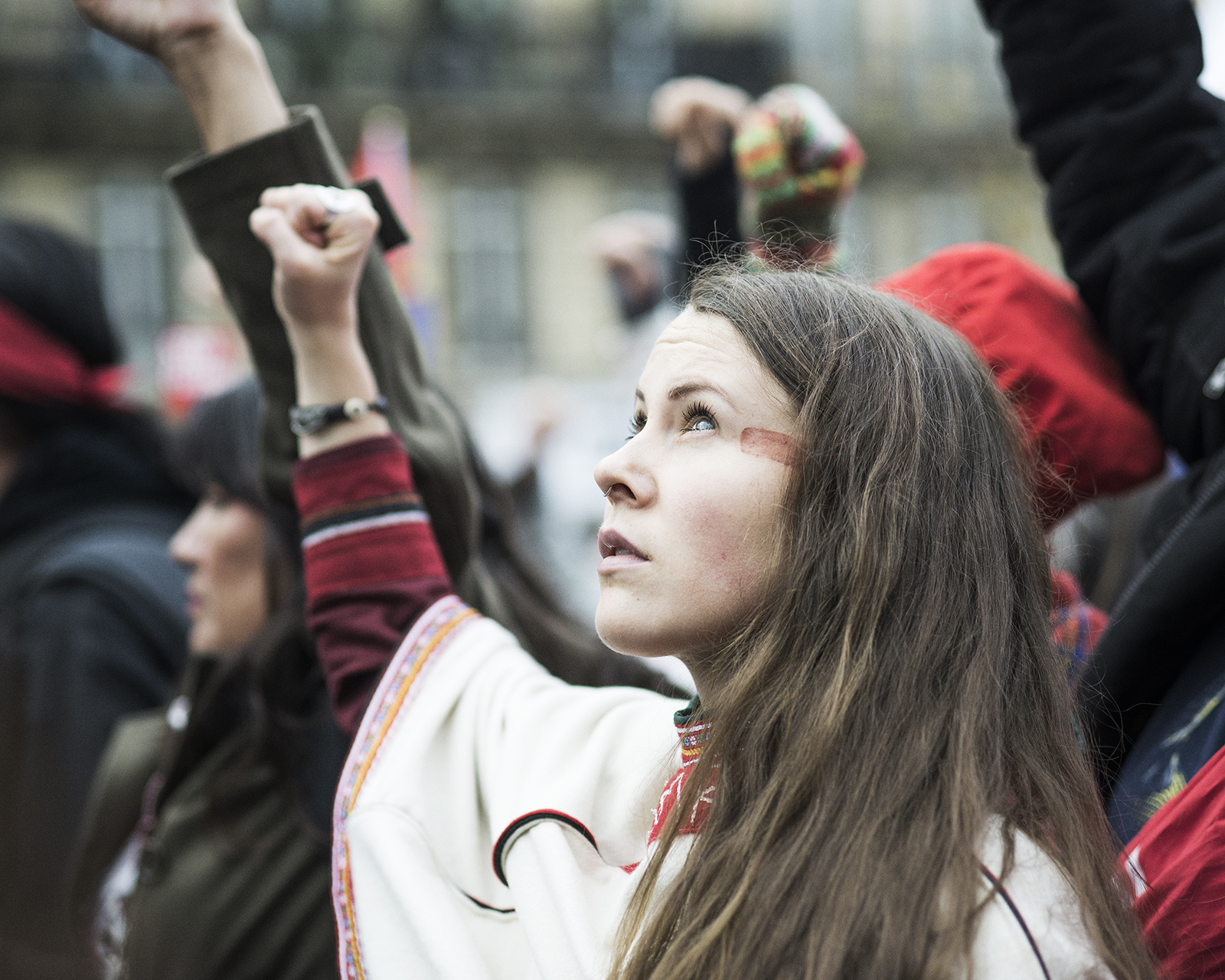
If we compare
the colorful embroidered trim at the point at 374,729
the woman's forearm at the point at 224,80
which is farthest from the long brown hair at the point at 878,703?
the woman's forearm at the point at 224,80

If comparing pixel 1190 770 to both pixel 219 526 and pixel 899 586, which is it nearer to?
pixel 899 586

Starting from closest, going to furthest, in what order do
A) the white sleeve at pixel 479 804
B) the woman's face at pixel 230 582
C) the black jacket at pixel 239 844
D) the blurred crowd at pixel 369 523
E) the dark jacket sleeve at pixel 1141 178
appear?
the white sleeve at pixel 479 804, the blurred crowd at pixel 369 523, the dark jacket sleeve at pixel 1141 178, the black jacket at pixel 239 844, the woman's face at pixel 230 582

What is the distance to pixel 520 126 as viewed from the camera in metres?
17.9

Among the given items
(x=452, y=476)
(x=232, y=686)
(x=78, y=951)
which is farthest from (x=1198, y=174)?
(x=78, y=951)

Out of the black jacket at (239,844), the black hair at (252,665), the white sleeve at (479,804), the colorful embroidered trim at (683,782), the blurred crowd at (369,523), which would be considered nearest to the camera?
the colorful embroidered trim at (683,782)

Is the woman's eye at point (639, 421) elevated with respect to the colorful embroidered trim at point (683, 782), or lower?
elevated

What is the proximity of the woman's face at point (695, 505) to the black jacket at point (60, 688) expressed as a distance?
5.07 feet

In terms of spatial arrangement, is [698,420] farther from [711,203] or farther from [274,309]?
[711,203]

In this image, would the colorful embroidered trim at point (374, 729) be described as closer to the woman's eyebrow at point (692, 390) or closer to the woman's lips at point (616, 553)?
the woman's lips at point (616, 553)

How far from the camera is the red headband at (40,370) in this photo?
2.81 meters

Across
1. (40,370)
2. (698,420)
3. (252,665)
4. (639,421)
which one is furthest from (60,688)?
(698,420)

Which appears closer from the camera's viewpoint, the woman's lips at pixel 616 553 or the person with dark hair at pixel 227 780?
the woman's lips at pixel 616 553

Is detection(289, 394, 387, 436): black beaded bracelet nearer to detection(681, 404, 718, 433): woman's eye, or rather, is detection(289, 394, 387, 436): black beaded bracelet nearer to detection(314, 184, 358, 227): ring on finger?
detection(314, 184, 358, 227): ring on finger

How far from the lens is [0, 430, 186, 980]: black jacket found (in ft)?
8.01
